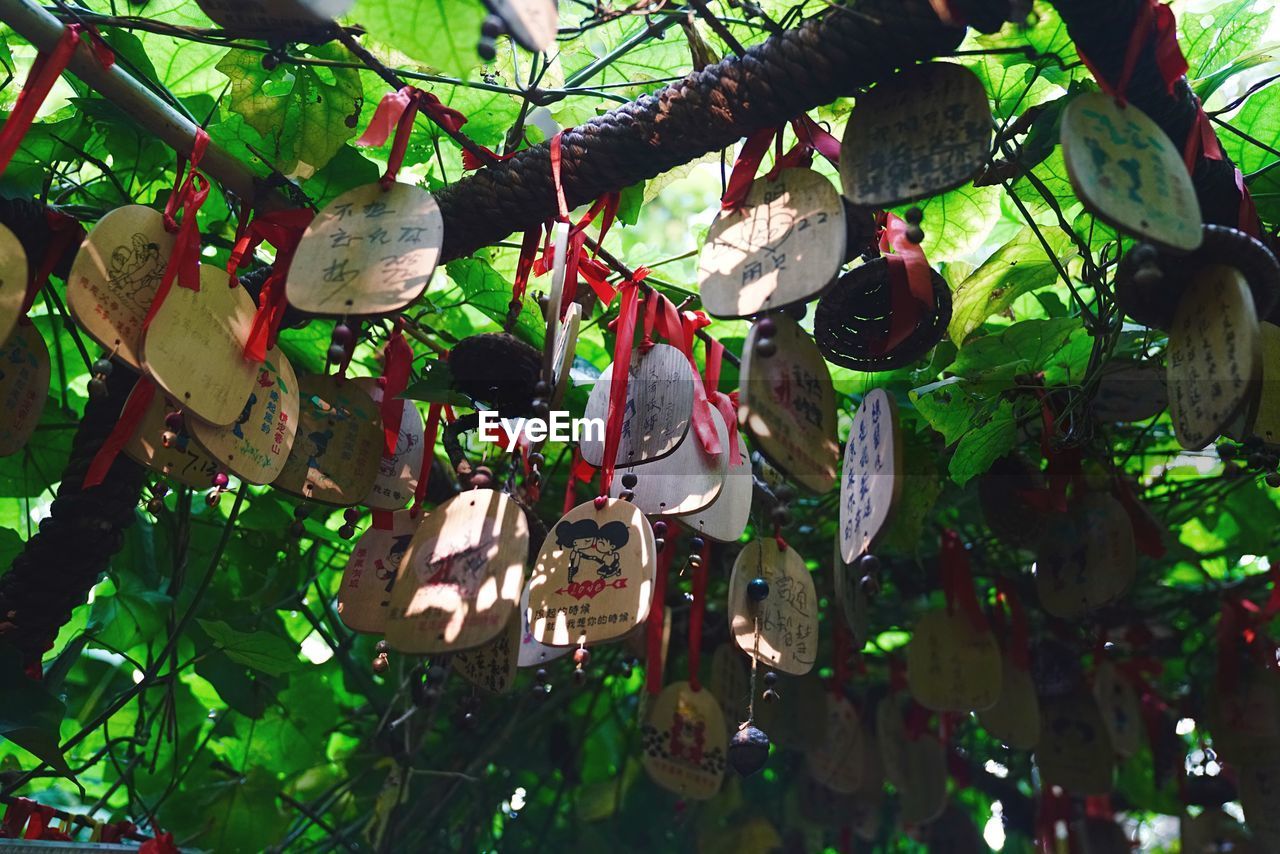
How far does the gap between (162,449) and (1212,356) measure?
2.56 feet

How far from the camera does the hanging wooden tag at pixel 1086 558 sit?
116cm

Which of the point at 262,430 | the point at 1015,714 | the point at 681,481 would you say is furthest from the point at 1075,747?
the point at 262,430

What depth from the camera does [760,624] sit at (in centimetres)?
97

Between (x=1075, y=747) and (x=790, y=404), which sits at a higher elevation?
(x=790, y=404)

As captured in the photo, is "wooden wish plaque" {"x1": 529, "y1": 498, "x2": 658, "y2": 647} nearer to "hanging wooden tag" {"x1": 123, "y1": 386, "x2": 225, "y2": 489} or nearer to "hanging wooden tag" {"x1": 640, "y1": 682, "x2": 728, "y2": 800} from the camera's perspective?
"hanging wooden tag" {"x1": 123, "y1": 386, "x2": 225, "y2": 489}

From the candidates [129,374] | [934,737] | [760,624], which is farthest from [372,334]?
[934,737]

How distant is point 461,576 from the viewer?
32.0 inches

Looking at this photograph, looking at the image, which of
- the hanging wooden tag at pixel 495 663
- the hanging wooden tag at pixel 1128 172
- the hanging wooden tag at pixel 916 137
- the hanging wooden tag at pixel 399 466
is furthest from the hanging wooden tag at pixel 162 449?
the hanging wooden tag at pixel 1128 172

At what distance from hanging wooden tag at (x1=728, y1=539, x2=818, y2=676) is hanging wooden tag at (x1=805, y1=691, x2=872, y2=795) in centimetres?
55

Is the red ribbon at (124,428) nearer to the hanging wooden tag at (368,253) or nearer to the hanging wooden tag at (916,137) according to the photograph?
the hanging wooden tag at (368,253)

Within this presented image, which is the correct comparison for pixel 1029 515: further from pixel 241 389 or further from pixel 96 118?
pixel 96 118

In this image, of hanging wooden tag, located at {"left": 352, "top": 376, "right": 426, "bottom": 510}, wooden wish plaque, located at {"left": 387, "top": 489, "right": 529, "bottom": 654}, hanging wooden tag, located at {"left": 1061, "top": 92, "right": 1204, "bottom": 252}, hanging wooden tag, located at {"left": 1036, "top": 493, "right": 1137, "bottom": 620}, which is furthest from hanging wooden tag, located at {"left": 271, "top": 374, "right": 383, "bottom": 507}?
hanging wooden tag, located at {"left": 1036, "top": 493, "right": 1137, "bottom": 620}

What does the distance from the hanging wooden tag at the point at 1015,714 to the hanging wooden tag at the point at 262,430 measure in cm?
87

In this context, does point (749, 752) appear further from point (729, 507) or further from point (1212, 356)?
point (1212, 356)
